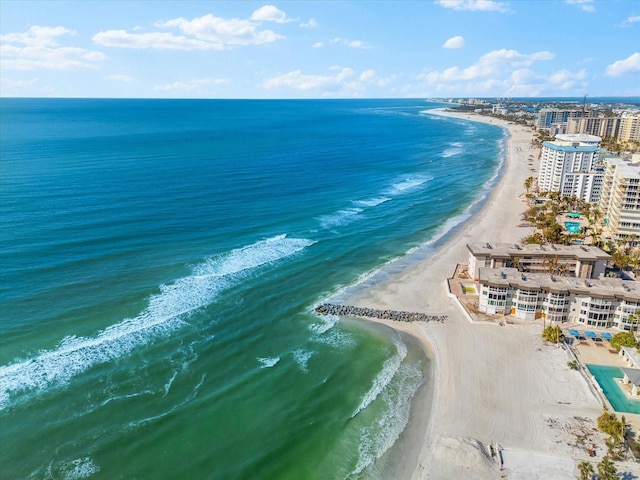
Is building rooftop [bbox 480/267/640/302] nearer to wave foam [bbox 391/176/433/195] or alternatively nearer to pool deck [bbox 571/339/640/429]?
pool deck [bbox 571/339/640/429]

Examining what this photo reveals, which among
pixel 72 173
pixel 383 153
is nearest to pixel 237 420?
pixel 72 173

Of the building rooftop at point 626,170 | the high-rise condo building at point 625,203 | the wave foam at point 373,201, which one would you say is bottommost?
the wave foam at point 373,201

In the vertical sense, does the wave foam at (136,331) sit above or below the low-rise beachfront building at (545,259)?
below

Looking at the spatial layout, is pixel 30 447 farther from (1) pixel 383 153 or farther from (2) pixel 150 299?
(1) pixel 383 153

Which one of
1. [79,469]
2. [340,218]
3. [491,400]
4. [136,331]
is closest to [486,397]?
[491,400]

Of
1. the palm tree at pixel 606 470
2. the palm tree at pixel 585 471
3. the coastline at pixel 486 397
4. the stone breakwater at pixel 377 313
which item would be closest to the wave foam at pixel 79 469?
the coastline at pixel 486 397

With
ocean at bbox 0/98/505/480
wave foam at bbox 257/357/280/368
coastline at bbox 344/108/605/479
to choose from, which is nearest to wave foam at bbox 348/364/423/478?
ocean at bbox 0/98/505/480

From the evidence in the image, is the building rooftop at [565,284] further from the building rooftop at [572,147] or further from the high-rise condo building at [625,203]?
the building rooftop at [572,147]
